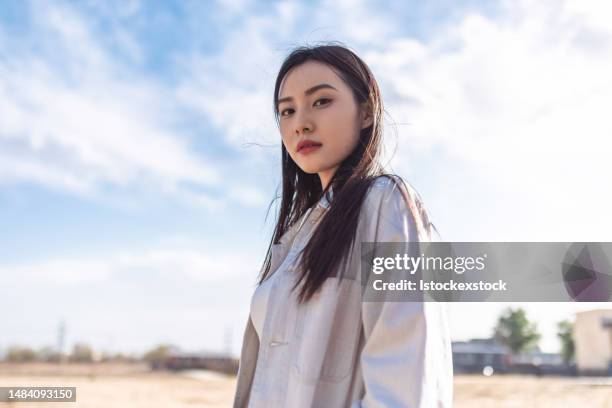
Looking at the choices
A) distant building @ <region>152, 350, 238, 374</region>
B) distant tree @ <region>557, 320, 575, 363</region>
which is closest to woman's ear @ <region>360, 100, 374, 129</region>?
distant building @ <region>152, 350, 238, 374</region>

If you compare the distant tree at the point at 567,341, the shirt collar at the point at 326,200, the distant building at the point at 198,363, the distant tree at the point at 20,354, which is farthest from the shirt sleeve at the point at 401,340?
the distant tree at the point at 567,341

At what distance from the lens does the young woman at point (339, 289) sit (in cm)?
132

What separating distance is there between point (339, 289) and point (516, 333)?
52.1 m

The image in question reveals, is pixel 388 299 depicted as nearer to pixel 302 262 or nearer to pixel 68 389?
pixel 302 262

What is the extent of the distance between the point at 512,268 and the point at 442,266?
1018 mm

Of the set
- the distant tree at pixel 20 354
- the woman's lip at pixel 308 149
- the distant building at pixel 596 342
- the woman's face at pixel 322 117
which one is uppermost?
the woman's face at pixel 322 117

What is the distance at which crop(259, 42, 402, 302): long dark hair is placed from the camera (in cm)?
148

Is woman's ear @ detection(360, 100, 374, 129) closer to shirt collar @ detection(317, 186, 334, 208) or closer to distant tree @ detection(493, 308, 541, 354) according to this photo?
shirt collar @ detection(317, 186, 334, 208)

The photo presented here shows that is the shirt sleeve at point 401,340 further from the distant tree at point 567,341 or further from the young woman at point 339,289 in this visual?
the distant tree at point 567,341

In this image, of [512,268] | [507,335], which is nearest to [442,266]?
[512,268]

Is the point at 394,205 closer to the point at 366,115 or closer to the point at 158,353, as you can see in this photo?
the point at 366,115

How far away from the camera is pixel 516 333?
162 ft

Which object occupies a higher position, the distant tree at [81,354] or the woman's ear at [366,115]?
the woman's ear at [366,115]

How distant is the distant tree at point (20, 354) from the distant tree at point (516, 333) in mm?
34217
